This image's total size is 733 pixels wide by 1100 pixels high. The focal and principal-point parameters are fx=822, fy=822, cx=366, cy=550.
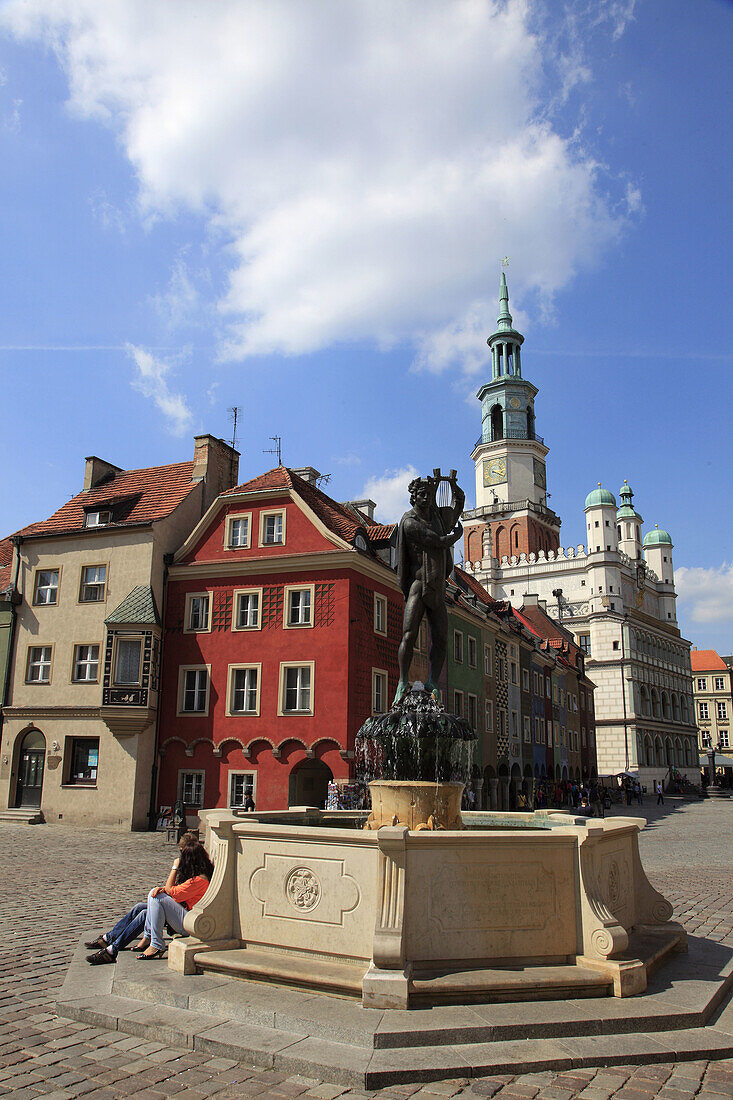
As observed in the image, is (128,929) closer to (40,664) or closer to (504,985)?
(504,985)

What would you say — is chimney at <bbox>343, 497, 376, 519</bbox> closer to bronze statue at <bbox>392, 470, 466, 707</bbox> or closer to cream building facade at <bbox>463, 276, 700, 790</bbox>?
Result: bronze statue at <bbox>392, 470, 466, 707</bbox>

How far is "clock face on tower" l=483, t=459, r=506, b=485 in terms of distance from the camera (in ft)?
300

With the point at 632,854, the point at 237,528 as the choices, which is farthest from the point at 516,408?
the point at 632,854

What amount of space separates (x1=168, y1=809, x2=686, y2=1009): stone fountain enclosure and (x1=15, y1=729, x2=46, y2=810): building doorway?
78.1 ft

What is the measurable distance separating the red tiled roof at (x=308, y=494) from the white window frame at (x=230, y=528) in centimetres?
75

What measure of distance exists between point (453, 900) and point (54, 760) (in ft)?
81.0

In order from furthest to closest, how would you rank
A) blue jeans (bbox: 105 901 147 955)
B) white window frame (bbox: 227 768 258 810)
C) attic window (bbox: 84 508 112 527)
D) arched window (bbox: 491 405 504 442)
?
arched window (bbox: 491 405 504 442)
attic window (bbox: 84 508 112 527)
white window frame (bbox: 227 768 258 810)
blue jeans (bbox: 105 901 147 955)

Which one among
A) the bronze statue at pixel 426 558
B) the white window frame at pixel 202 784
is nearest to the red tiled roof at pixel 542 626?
the white window frame at pixel 202 784

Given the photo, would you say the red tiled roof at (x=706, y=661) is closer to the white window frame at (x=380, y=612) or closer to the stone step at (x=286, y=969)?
the white window frame at (x=380, y=612)

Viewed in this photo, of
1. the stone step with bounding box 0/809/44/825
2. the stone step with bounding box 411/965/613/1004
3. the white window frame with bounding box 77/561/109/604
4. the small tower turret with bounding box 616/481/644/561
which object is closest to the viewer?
the stone step with bounding box 411/965/613/1004

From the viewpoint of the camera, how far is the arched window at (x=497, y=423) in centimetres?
A: 9431

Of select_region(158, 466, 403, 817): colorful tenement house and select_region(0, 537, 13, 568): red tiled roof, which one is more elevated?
select_region(0, 537, 13, 568): red tiled roof

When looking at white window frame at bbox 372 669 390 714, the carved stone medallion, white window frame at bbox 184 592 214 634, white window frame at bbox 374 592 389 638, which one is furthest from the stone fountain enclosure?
white window frame at bbox 184 592 214 634

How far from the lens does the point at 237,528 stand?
95.7 ft
